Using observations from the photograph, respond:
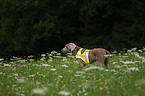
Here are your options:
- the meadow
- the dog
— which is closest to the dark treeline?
the dog

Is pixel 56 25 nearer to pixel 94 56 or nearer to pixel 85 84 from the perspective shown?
pixel 94 56

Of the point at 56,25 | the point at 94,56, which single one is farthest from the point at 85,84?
the point at 56,25

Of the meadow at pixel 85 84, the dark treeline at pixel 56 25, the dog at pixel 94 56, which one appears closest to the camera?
the meadow at pixel 85 84

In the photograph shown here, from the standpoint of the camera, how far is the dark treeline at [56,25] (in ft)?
52.1

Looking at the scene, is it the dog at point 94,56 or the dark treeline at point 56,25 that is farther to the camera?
the dark treeline at point 56,25

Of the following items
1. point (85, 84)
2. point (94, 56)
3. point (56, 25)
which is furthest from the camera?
point (56, 25)

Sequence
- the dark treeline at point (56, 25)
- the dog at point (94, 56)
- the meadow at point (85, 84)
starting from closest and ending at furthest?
the meadow at point (85, 84)
the dog at point (94, 56)
the dark treeline at point (56, 25)

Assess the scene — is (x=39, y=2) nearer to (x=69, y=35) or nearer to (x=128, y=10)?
(x=69, y=35)

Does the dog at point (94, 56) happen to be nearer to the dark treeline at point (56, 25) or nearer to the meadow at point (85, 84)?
the meadow at point (85, 84)

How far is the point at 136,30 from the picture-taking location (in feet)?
52.3

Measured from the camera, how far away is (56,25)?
16.9 metres

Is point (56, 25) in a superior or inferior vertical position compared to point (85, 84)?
superior

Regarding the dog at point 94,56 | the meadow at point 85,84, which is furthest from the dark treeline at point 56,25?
the meadow at point 85,84

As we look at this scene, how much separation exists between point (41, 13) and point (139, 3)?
25.7ft
